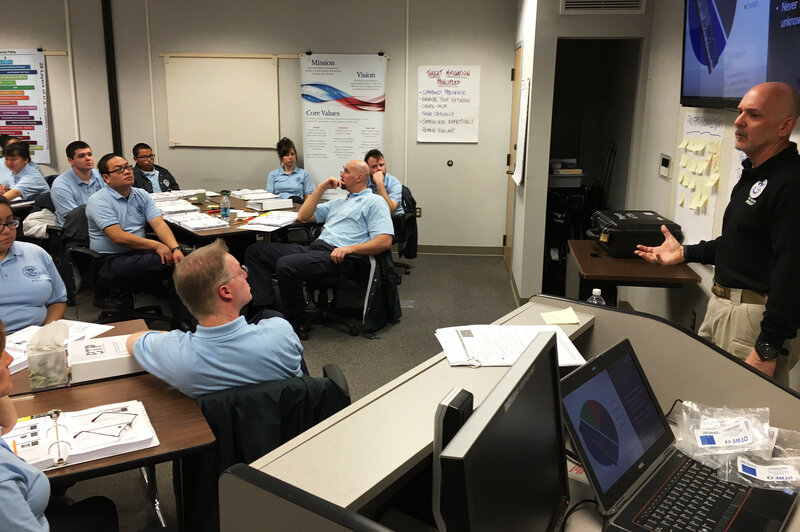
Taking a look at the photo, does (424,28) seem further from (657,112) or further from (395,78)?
(657,112)

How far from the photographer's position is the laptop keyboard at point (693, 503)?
1290 millimetres

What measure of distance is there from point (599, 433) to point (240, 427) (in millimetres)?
1022

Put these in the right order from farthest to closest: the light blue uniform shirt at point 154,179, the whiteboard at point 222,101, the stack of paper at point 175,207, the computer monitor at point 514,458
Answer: the whiteboard at point 222,101, the light blue uniform shirt at point 154,179, the stack of paper at point 175,207, the computer monitor at point 514,458

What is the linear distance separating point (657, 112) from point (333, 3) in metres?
3.71

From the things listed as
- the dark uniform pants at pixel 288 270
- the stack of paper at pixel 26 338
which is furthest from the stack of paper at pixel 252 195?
the stack of paper at pixel 26 338

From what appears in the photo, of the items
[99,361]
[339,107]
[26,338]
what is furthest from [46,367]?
[339,107]

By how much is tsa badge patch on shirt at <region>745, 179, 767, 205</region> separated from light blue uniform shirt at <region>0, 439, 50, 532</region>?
2.25 metres

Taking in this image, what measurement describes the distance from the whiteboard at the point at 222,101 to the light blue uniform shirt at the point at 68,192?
6.06ft

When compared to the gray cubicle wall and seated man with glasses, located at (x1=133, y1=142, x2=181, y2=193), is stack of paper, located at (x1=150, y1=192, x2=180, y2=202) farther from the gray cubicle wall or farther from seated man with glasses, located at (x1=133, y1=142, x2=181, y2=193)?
the gray cubicle wall

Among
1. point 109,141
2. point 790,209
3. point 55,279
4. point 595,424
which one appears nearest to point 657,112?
point 790,209

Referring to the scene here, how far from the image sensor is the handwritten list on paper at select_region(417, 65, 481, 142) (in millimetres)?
6406

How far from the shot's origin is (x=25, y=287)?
271 cm

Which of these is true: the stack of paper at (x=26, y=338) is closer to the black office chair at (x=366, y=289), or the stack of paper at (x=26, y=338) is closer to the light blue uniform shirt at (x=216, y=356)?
the light blue uniform shirt at (x=216, y=356)

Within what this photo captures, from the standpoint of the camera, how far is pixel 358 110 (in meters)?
6.54
